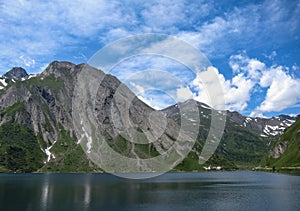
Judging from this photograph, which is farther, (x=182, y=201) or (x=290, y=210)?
(x=182, y=201)

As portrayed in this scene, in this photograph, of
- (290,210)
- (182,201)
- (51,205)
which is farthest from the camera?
(182,201)

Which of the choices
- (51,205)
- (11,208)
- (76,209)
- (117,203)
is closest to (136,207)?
(117,203)

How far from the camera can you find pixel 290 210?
75.9 metres

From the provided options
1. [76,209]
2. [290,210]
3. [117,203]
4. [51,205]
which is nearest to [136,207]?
[117,203]

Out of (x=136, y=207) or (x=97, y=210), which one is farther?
(x=136, y=207)

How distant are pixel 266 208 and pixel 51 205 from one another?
56531 millimetres

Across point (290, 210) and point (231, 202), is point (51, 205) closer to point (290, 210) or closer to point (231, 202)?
point (231, 202)

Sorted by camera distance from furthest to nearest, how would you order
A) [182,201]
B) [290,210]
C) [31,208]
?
[182,201] → [31,208] → [290,210]

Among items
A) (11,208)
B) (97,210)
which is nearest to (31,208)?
(11,208)

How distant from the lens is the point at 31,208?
269 ft

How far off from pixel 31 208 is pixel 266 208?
2339 inches

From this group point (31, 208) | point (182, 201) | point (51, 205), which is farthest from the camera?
point (182, 201)

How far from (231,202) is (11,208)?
59.8 meters

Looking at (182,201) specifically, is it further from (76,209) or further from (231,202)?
(76,209)
